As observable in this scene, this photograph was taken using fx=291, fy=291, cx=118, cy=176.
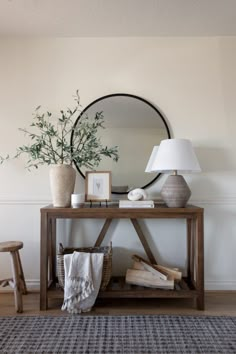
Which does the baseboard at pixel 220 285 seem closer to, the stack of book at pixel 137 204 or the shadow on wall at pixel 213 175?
the shadow on wall at pixel 213 175

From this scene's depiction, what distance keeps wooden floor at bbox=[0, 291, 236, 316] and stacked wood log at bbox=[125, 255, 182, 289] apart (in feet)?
0.57

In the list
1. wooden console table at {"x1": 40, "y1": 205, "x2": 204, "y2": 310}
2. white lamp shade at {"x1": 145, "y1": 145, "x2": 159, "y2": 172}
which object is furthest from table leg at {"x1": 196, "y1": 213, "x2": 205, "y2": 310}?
white lamp shade at {"x1": 145, "y1": 145, "x2": 159, "y2": 172}

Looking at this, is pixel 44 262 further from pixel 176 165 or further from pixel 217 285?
pixel 217 285

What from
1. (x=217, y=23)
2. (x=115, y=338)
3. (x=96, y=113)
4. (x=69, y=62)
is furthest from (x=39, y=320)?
(x=217, y=23)

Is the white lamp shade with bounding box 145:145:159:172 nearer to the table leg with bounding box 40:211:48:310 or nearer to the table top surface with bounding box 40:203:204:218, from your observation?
the table top surface with bounding box 40:203:204:218

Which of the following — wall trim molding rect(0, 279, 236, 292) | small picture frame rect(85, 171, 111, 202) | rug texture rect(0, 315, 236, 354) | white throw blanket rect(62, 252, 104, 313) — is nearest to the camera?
rug texture rect(0, 315, 236, 354)

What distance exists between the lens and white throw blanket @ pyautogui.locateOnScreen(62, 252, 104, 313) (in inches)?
83.3

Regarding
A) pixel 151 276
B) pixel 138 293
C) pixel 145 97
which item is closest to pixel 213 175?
pixel 145 97

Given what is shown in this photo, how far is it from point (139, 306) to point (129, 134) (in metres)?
1.46

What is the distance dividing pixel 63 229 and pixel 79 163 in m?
0.63

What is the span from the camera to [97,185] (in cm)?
244

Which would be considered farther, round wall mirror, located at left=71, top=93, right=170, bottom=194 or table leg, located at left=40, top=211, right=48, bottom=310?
round wall mirror, located at left=71, top=93, right=170, bottom=194

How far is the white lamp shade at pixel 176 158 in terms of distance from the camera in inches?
86.6

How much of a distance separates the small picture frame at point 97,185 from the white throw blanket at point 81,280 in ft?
1.57
